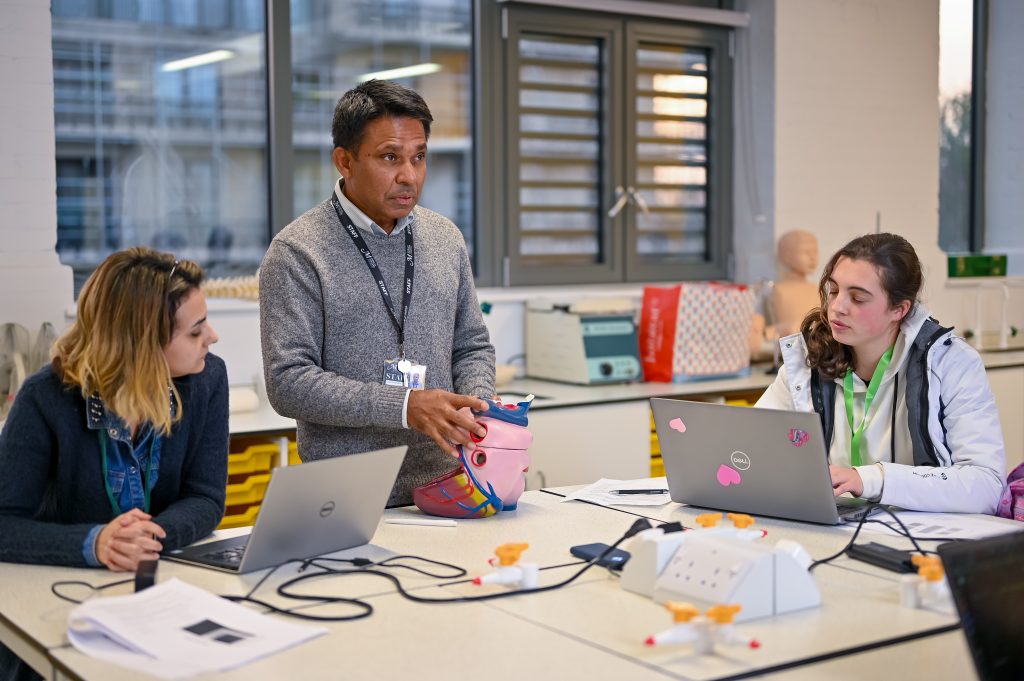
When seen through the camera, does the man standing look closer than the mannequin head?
Yes

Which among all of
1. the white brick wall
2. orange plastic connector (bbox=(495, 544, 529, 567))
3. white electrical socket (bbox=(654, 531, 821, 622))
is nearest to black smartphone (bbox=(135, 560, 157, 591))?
orange plastic connector (bbox=(495, 544, 529, 567))

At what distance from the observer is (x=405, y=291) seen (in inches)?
99.7

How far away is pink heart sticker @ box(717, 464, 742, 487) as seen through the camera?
2307 millimetres

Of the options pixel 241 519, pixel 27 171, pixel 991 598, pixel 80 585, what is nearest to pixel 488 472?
pixel 80 585

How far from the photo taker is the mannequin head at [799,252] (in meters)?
4.96

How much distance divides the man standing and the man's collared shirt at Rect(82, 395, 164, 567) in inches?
11.8

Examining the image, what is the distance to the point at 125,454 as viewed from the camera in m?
2.13

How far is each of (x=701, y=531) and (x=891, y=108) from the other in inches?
166

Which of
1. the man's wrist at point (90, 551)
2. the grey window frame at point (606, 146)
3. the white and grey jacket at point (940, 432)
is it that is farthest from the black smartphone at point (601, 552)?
the grey window frame at point (606, 146)

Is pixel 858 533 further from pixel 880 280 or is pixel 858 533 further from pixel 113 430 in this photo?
pixel 113 430

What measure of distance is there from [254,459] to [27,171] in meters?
1.19

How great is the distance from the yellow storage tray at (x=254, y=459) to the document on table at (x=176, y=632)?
168 centimetres

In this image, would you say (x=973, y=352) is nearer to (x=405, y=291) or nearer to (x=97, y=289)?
(x=405, y=291)

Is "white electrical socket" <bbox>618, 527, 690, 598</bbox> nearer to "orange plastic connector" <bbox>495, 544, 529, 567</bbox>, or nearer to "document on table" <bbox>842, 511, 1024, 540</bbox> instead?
"orange plastic connector" <bbox>495, 544, 529, 567</bbox>
